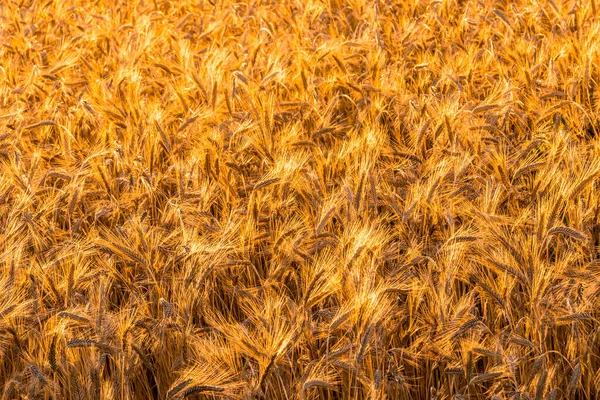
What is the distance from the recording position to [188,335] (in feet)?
6.30

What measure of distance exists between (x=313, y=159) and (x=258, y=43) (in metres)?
1.26

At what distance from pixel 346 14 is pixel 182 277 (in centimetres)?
303

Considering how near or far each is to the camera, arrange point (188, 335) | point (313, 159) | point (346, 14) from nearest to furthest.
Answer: point (188, 335) < point (313, 159) < point (346, 14)

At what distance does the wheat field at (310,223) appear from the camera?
6.17 ft

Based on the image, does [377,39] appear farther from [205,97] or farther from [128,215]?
[128,215]

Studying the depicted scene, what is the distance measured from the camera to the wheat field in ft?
6.17

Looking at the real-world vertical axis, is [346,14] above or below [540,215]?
below

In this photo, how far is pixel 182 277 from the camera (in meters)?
2.13

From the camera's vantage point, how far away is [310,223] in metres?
2.42

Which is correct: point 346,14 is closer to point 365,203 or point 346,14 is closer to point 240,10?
point 240,10

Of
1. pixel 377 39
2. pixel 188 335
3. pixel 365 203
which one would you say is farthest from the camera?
pixel 377 39

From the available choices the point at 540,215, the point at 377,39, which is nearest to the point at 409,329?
the point at 540,215

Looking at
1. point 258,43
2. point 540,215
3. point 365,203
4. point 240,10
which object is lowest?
point 240,10

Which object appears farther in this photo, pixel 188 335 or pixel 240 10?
pixel 240 10
